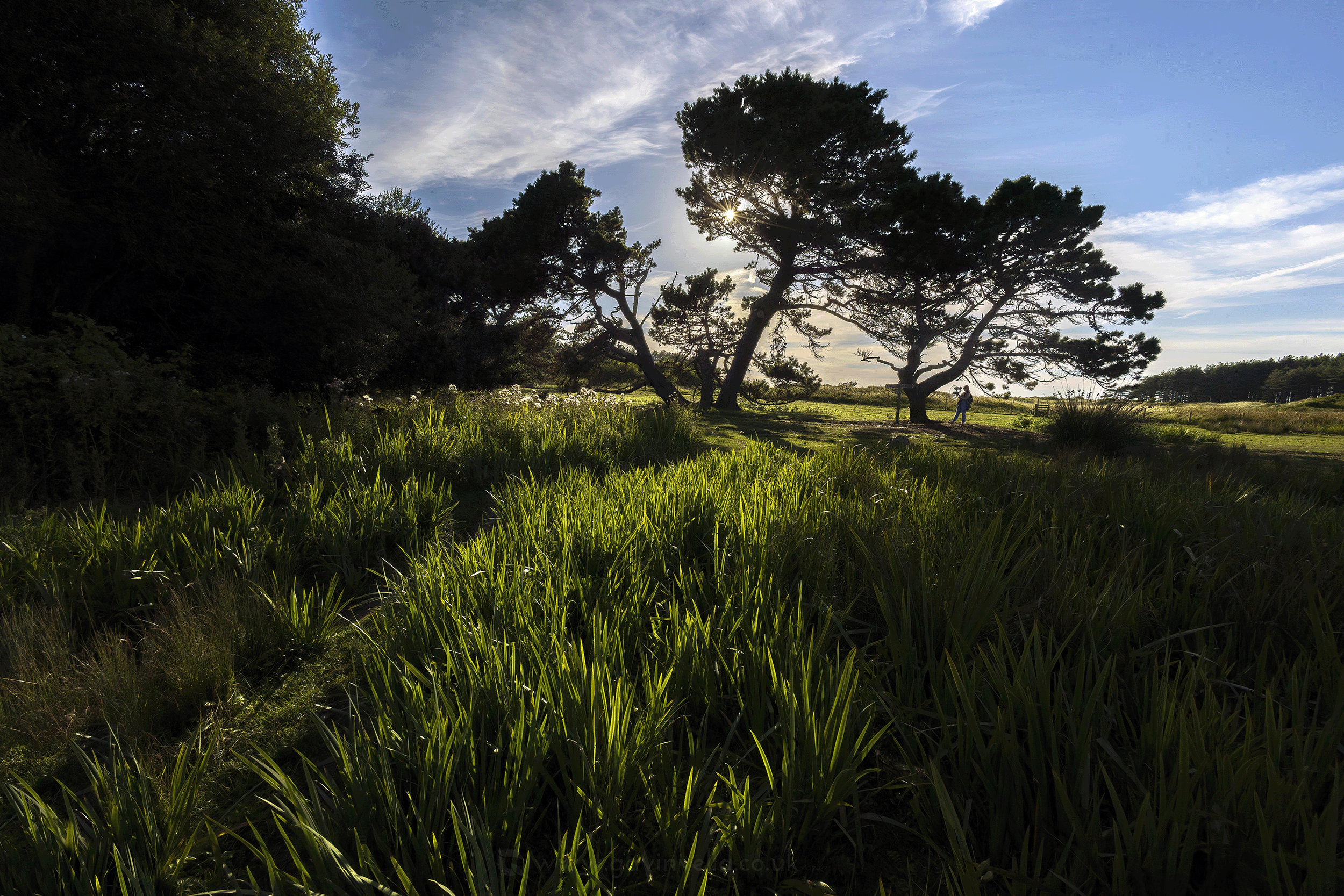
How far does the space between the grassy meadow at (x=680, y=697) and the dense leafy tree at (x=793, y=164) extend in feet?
48.6

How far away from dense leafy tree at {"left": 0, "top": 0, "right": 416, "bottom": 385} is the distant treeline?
383 ft

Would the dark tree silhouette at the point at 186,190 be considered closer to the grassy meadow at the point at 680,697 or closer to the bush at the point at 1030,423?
the grassy meadow at the point at 680,697

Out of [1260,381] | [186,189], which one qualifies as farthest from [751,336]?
[1260,381]

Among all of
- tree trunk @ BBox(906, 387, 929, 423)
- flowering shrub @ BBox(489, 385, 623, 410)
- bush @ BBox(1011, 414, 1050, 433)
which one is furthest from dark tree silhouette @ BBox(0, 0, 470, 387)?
bush @ BBox(1011, 414, 1050, 433)

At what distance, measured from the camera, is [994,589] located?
2.50 meters

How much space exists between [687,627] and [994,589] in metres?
1.36

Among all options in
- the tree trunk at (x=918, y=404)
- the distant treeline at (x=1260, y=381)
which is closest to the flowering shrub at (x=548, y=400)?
the tree trunk at (x=918, y=404)

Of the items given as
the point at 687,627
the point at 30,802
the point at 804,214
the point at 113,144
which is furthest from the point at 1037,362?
the point at 113,144

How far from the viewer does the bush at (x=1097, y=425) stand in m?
9.72

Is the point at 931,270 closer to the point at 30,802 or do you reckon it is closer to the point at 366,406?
the point at 366,406

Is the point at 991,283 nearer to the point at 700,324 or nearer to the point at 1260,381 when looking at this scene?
the point at 700,324

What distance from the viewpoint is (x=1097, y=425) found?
9828 mm

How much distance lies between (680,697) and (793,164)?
17.6m

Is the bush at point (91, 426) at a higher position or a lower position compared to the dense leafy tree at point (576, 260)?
lower
